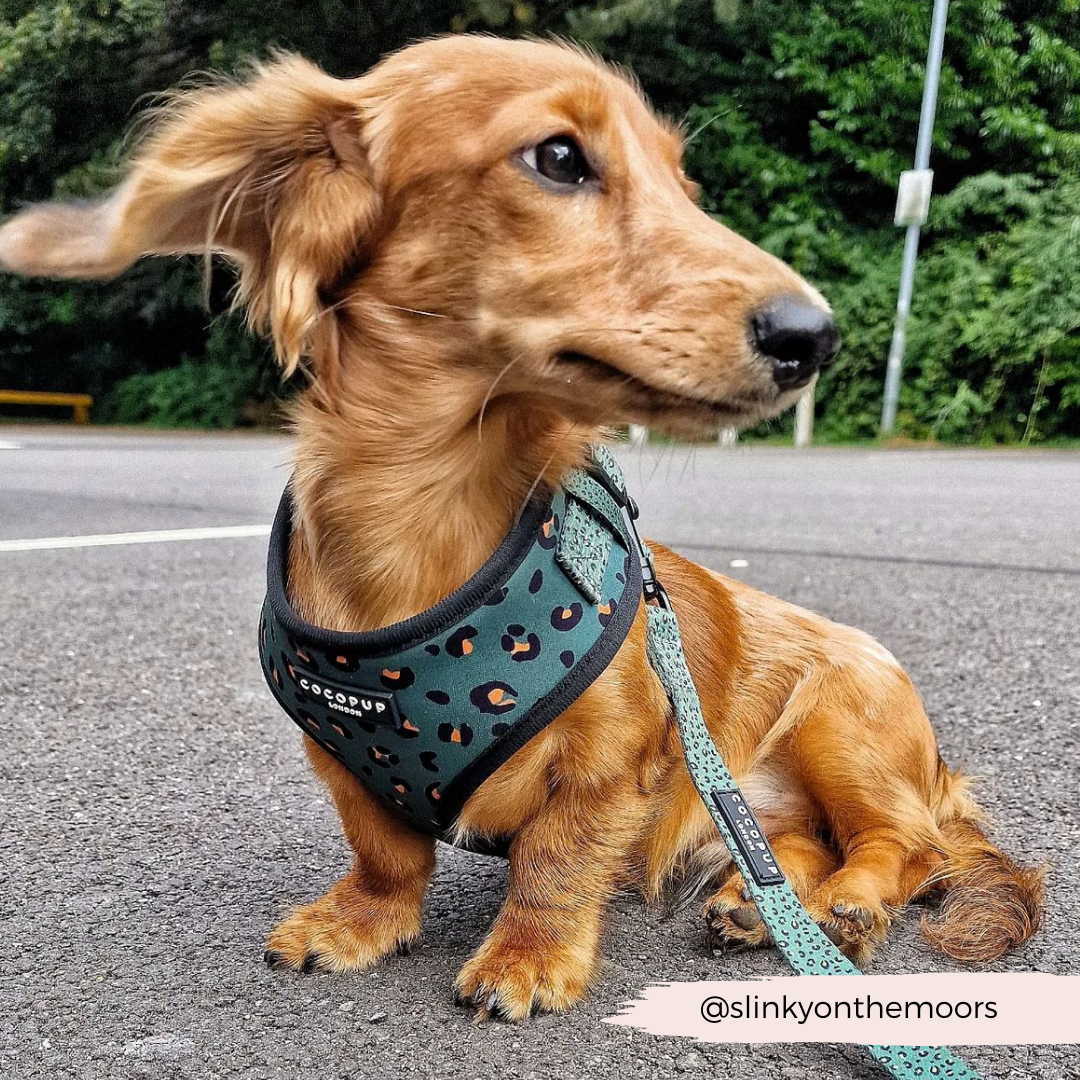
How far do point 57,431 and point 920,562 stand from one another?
59.0 ft

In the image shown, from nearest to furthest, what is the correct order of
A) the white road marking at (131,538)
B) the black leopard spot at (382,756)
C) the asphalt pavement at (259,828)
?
1. the asphalt pavement at (259,828)
2. the black leopard spot at (382,756)
3. the white road marking at (131,538)

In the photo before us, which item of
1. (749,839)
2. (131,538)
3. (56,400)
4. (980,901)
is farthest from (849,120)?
(749,839)

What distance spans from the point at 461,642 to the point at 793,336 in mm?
546

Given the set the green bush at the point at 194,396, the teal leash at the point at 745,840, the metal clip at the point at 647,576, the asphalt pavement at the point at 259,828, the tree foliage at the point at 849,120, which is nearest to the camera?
the teal leash at the point at 745,840

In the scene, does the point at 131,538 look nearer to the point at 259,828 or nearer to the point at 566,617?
the point at 259,828

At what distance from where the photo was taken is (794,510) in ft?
21.5

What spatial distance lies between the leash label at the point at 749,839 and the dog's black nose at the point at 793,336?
55 cm

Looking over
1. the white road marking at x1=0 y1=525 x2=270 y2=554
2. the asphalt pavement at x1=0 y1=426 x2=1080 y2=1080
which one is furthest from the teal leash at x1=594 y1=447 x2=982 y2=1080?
the white road marking at x1=0 y1=525 x2=270 y2=554

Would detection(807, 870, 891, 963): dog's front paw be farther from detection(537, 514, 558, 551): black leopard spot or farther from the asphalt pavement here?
detection(537, 514, 558, 551): black leopard spot

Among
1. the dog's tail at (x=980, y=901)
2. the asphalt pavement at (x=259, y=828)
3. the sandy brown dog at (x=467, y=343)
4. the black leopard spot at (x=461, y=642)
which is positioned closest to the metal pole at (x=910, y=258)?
the asphalt pavement at (x=259, y=828)

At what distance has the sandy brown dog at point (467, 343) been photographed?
1446 millimetres

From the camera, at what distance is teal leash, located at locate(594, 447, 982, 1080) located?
122 cm

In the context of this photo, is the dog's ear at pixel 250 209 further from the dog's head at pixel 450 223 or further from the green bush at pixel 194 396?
the green bush at pixel 194 396

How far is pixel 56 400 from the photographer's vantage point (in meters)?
22.5
